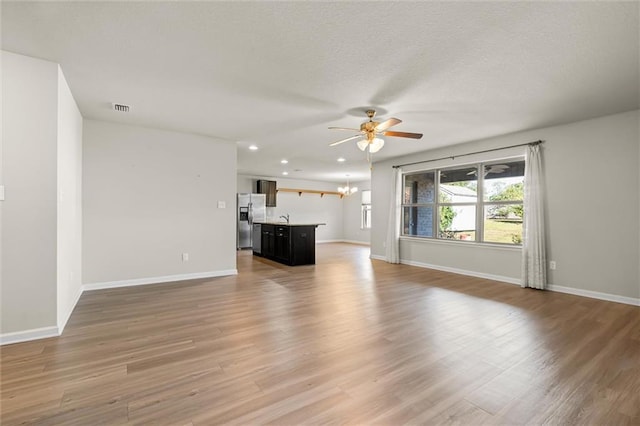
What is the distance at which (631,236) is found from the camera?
386 cm

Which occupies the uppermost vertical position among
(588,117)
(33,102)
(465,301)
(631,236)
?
(588,117)

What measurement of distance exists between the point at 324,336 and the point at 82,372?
1.85 meters

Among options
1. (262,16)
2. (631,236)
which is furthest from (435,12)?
(631,236)

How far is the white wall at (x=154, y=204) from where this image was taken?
4.36 metres

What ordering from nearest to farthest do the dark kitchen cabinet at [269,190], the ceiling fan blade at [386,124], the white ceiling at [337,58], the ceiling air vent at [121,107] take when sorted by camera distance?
the white ceiling at [337,58] < the ceiling fan blade at [386,124] < the ceiling air vent at [121,107] < the dark kitchen cabinet at [269,190]

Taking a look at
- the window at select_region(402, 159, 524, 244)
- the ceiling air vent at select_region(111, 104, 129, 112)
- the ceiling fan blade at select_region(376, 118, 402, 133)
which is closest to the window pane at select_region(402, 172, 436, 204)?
the window at select_region(402, 159, 524, 244)

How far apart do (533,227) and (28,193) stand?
6.26 meters

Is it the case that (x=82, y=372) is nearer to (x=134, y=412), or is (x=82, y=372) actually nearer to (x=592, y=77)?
(x=134, y=412)

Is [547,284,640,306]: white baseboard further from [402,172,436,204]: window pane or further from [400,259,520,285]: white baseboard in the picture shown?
[402,172,436,204]: window pane

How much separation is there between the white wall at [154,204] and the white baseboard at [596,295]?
533 cm

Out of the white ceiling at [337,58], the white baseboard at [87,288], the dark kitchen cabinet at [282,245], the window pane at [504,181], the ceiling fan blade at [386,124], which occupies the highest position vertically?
the white ceiling at [337,58]

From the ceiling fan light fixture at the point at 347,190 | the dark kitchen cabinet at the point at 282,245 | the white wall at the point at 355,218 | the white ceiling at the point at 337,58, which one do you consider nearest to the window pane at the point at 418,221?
the white ceiling at the point at 337,58

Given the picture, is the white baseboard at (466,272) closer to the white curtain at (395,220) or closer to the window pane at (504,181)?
the white curtain at (395,220)

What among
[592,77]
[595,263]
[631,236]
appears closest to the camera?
[592,77]
